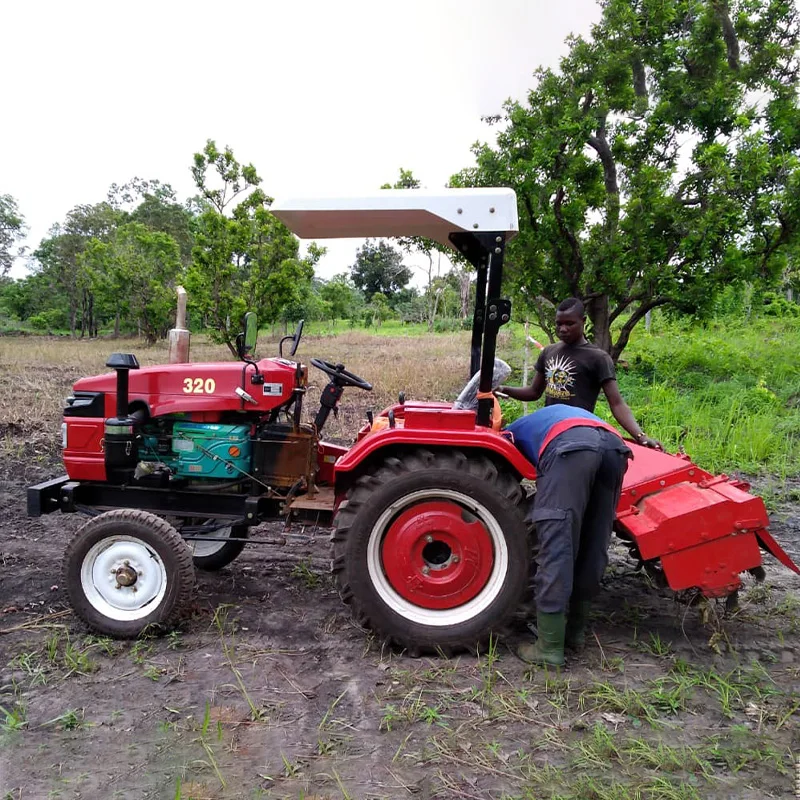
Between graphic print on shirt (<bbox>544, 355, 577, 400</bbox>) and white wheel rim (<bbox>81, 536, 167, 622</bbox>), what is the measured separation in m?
2.20

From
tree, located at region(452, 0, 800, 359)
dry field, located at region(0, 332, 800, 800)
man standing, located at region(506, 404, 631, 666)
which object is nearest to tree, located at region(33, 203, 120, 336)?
tree, located at region(452, 0, 800, 359)

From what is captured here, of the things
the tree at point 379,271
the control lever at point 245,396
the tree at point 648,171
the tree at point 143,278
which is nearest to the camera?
the control lever at point 245,396

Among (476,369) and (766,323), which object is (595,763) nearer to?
(476,369)

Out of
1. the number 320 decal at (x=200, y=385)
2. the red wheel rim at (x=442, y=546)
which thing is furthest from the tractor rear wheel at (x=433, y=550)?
the number 320 decal at (x=200, y=385)

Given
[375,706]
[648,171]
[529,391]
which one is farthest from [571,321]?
[648,171]

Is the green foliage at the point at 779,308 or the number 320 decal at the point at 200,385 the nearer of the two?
the number 320 decal at the point at 200,385

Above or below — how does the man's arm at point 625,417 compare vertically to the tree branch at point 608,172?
below

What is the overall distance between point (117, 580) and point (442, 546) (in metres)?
1.49

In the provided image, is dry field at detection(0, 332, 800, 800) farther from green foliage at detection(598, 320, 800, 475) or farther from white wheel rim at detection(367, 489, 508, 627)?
green foliage at detection(598, 320, 800, 475)

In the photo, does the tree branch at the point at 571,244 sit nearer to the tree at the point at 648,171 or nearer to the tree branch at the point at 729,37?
the tree at the point at 648,171

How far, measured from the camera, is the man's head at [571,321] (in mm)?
3429

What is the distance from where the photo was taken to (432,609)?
110 inches

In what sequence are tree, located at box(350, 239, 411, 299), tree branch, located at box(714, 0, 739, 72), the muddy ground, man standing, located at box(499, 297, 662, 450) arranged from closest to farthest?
the muddy ground < man standing, located at box(499, 297, 662, 450) < tree branch, located at box(714, 0, 739, 72) < tree, located at box(350, 239, 411, 299)

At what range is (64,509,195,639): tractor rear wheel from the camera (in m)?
2.87
